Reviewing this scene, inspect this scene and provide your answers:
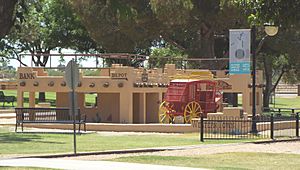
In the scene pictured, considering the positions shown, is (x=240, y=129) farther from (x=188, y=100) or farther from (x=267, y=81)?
(x=267, y=81)

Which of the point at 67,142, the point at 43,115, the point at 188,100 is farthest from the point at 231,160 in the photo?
the point at 188,100

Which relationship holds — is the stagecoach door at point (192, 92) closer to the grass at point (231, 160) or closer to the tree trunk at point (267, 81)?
the grass at point (231, 160)

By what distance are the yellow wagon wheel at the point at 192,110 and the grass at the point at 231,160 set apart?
16139 mm

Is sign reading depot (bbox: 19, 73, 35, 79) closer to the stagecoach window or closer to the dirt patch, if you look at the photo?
the stagecoach window

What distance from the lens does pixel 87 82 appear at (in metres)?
38.8

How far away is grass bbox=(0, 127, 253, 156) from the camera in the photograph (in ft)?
71.4

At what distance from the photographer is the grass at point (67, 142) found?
71.4 feet

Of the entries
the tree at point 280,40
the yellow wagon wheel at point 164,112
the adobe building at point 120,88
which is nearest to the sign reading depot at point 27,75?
the adobe building at point 120,88

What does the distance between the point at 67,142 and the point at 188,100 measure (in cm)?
1485

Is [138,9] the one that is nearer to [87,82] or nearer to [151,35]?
[151,35]

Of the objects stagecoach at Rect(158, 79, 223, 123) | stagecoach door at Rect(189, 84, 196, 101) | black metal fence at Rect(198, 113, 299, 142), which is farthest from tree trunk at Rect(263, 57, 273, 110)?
black metal fence at Rect(198, 113, 299, 142)

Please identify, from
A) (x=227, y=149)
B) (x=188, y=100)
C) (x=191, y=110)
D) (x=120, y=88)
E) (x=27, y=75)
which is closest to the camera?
(x=227, y=149)

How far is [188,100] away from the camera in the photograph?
127ft

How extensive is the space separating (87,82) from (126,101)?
273 cm
